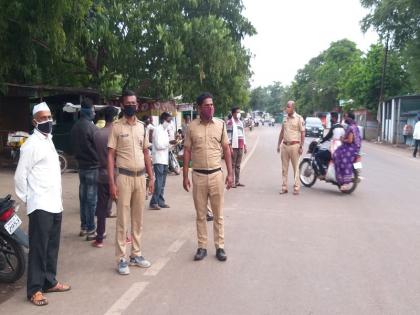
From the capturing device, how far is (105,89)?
15.8m

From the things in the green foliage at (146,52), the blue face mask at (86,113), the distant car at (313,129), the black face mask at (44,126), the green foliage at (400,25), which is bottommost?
the distant car at (313,129)

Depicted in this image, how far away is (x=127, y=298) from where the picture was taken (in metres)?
4.61

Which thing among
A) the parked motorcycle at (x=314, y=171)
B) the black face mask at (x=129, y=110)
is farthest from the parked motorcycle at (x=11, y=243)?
the parked motorcycle at (x=314, y=171)

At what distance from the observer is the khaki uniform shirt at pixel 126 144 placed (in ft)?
→ 17.7

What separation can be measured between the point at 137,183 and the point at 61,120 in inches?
536

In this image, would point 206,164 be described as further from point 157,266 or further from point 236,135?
point 236,135

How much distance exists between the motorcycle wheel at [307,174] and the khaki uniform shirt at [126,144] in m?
6.89

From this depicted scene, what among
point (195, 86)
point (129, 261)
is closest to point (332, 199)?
point (129, 261)

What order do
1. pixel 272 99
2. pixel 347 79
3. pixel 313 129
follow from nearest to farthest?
pixel 313 129
pixel 347 79
pixel 272 99

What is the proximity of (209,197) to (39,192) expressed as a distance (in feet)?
6.88

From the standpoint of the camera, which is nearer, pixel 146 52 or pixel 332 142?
pixel 332 142

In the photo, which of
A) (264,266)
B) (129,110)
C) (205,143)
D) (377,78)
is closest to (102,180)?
(129,110)

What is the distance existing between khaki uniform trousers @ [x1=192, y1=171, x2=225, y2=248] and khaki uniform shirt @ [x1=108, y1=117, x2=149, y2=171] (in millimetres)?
770

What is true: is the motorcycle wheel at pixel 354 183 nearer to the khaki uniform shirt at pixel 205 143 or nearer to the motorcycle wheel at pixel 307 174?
the motorcycle wheel at pixel 307 174
